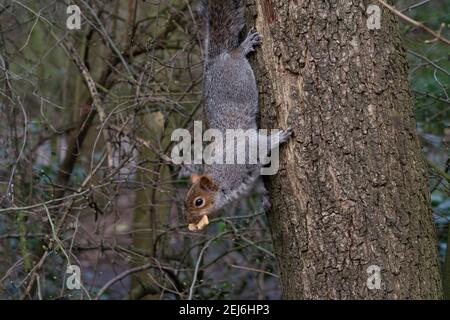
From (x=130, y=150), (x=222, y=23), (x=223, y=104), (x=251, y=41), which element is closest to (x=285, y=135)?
(x=251, y=41)

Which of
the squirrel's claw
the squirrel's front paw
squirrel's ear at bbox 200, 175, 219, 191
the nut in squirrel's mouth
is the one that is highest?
the squirrel's front paw

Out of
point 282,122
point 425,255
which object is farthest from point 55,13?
point 425,255

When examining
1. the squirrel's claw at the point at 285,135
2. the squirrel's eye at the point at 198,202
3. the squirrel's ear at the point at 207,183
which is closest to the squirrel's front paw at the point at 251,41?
the squirrel's claw at the point at 285,135

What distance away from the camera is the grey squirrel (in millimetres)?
2980

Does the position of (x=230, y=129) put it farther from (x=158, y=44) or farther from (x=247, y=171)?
(x=158, y=44)

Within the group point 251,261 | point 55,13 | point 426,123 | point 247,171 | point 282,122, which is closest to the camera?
point 282,122

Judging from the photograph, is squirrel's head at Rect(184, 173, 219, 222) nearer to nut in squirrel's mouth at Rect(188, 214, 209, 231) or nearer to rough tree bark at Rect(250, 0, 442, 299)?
nut in squirrel's mouth at Rect(188, 214, 209, 231)

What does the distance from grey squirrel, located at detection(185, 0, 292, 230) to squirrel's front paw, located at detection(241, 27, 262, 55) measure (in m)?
0.11

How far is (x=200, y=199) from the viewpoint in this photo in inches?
123

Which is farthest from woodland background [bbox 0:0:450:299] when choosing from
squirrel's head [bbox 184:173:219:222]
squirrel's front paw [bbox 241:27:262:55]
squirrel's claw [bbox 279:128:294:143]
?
squirrel's claw [bbox 279:128:294:143]

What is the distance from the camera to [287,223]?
102 inches

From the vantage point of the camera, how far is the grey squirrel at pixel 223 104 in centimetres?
298

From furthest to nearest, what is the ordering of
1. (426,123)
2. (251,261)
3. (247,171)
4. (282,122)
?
1. (251,261)
2. (426,123)
3. (247,171)
4. (282,122)
